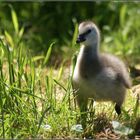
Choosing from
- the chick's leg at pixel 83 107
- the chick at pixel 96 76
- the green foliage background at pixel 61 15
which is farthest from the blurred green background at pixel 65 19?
the chick's leg at pixel 83 107

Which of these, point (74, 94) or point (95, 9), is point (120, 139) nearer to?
point (74, 94)

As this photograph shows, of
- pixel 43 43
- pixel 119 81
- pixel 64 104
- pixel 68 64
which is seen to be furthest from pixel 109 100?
pixel 43 43

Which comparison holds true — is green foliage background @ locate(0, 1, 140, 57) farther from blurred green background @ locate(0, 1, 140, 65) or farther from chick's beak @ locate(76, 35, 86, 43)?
chick's beak @ locate(76, 35, 86, 43)

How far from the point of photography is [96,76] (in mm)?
4805

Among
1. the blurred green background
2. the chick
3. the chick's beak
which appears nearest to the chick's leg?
the chick

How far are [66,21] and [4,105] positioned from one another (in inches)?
158

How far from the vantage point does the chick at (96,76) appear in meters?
4.79

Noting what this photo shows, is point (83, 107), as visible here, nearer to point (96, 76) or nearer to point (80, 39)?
point (96, 76)

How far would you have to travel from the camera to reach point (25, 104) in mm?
4445

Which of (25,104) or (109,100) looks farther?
(109,100)

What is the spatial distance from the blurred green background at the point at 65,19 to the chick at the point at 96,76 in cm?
269

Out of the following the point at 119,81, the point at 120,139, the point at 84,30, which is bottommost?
the point at 120,139

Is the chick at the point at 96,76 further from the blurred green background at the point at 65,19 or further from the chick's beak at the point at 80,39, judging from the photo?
the blurred green background at the point at 65,19

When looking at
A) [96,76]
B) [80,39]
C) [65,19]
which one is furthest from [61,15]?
[96,76]
